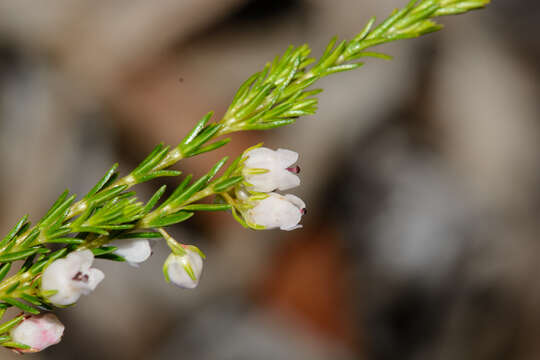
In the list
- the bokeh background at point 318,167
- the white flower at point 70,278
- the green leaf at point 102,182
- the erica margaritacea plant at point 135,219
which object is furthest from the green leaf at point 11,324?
the bokeh background at point 318,167

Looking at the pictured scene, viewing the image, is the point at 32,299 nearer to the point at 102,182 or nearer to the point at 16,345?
the point at 16,345

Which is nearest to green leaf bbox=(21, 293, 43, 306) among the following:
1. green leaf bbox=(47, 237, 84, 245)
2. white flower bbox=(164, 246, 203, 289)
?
green leaf bbox=(47, 237, 84, 245)

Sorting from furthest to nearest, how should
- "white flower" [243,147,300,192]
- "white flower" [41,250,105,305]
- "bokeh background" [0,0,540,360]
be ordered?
"bokeh background" [0,0,540,360]
"white flower" [243,147,300,192]
"white flower" [41,250,105,305]

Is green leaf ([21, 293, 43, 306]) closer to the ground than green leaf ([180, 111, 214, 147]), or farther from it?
closer to the ground

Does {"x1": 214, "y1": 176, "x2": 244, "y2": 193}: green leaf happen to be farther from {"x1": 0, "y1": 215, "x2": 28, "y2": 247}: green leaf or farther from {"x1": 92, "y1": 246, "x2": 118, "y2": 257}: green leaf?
{"x1": 0, "y1": 215, "x2": 28, "y2": 247}: green leaf

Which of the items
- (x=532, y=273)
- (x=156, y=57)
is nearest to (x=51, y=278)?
(x=156, y=57)

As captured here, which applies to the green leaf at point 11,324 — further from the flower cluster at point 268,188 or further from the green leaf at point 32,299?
the flower cluster at point 268,188

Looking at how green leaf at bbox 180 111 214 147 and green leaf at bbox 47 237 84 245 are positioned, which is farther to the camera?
green leaf at bbox 180 111 214 147

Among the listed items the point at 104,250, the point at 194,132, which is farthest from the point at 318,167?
the point at 104,250
